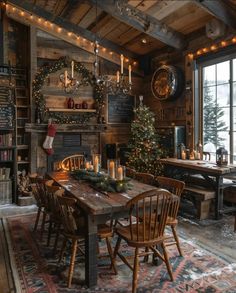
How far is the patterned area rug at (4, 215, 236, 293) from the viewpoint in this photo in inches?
97.1

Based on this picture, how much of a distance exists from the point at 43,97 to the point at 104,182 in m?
3.33

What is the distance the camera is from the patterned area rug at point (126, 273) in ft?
8.09

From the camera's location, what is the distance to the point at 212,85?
5312 mm

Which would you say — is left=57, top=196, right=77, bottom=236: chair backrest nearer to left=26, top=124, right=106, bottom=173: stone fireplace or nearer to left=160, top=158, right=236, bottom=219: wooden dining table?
left=160, top=158, right=236, bottom=219: wooden dining table

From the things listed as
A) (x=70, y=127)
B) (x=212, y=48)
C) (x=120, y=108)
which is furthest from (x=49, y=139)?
(x=212, y=48)

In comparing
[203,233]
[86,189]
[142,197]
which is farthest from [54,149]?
[142,197]

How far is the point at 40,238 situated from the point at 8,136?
246 cm

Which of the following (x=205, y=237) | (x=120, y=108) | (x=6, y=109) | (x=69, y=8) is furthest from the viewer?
(x=120, y=108)

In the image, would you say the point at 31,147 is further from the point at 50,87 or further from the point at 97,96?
the point at 97,96

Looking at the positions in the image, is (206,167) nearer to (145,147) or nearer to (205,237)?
(205,237)

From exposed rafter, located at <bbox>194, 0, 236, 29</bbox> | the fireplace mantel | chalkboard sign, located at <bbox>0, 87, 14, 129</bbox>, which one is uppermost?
exposed rafter, located at <bbox>194, 0, 236, 29</bbox>

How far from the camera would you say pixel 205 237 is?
3.62 m

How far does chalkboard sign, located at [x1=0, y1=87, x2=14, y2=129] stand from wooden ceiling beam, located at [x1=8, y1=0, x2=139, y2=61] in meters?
1.59

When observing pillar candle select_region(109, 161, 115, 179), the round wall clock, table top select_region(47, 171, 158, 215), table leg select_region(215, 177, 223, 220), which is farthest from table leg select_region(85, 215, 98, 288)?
the round wall clock
